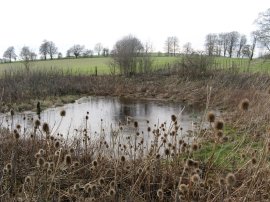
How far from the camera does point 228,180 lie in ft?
7.25

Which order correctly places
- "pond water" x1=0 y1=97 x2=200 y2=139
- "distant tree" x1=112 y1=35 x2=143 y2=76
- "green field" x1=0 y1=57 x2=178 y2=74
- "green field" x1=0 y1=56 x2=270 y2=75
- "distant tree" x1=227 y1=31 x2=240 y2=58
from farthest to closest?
"distant tree" x1=227 y1=31 x2=240 y2=58
"green field" x1=0 y1=57 x2=178 y2=74
"distant tree" x1=112 y1=35 x2=143 y2=76
"green field" x1=0 y1=56 x2=270 y2=75
"pond water" x1=0 y1=97 x2=200 y2=139

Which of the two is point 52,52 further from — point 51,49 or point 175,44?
point 175,44

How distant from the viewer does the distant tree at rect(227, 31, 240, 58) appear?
60.9 metres

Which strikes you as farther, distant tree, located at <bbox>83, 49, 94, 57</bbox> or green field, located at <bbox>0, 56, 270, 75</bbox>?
distant tree, located at <bbox>83, 49, 94, 57</bbox>

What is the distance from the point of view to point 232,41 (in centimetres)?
6184

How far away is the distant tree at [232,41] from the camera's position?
2398 inches

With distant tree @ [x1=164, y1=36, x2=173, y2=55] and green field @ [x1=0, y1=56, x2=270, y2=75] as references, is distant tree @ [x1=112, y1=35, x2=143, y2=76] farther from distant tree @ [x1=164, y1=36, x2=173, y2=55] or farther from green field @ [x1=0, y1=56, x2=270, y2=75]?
distant tree @ [x1=164, y1=36, x2=173, y2=55]

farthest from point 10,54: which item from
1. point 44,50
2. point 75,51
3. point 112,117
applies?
point 112,117

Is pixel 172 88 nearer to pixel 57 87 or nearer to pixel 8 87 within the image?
pixel 57 87

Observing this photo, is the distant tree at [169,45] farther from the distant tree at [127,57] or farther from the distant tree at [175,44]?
the distant tree at [127,57]

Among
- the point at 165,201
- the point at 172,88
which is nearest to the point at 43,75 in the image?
the point at 172,88

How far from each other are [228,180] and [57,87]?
80.9 ft

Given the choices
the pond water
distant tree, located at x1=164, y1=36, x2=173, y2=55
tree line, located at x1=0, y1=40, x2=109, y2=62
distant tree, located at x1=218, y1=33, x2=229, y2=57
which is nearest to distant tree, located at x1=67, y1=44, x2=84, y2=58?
tree line, located at x1=0, y1=40, x2=109, y2=62

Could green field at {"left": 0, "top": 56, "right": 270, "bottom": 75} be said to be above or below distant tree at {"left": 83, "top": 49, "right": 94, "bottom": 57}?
below
